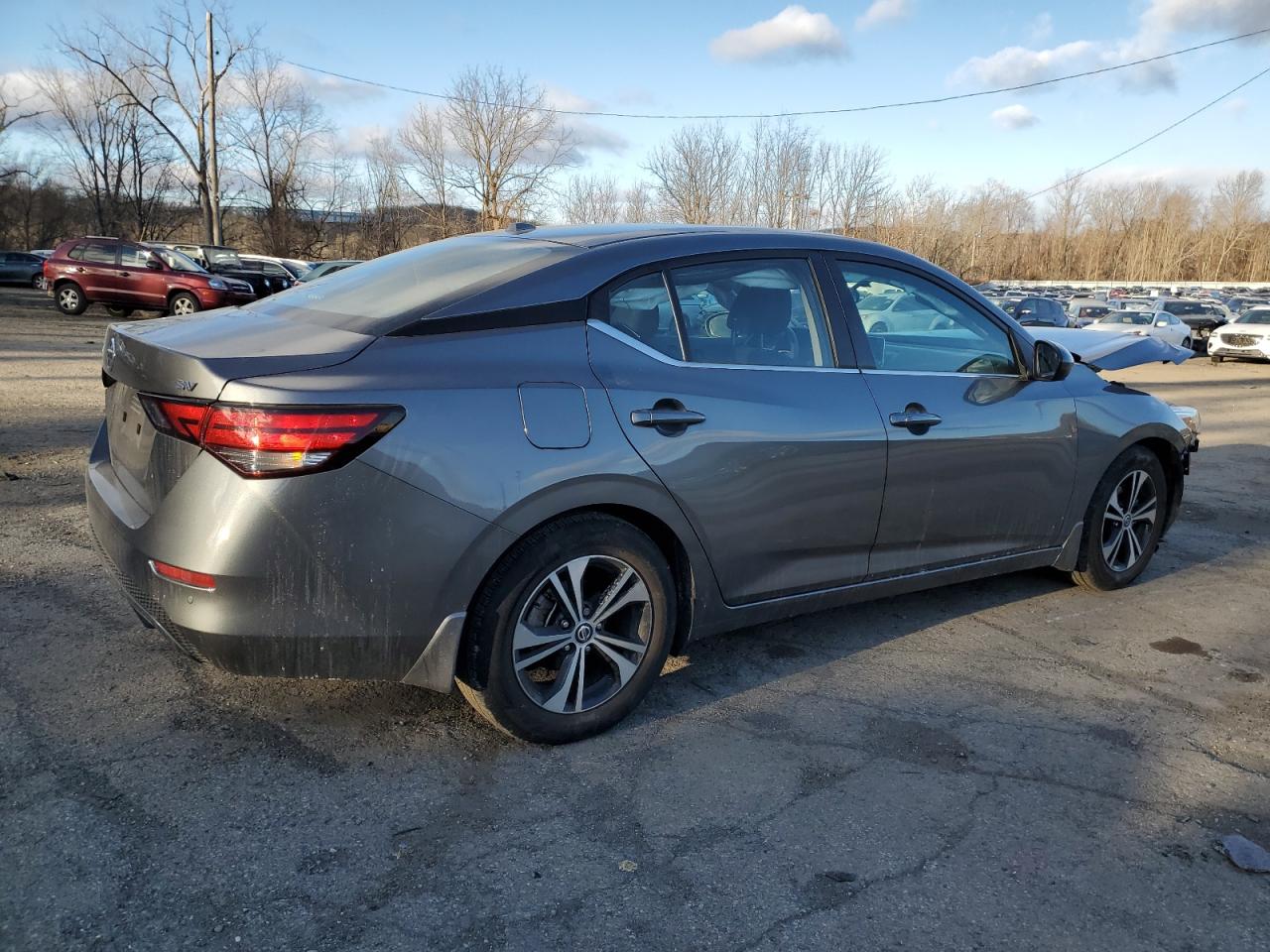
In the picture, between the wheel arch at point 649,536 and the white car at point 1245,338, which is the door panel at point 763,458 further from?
the white car at point 1245,338

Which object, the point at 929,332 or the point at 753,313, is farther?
the point at 929,332

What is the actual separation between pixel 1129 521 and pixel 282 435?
414 centimetres

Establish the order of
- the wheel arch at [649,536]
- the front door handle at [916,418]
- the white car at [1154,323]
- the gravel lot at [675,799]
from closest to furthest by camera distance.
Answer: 1. the gravel lot at [675,799]
2. the wheel arch at [649,536]
3. the front door handle at [916,418]
4. the white car at [1154,323]

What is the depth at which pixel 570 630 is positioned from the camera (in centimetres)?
303

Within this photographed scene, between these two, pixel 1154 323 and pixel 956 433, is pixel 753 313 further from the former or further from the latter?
pixel 1154 323

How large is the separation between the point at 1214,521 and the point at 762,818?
17.8 feet

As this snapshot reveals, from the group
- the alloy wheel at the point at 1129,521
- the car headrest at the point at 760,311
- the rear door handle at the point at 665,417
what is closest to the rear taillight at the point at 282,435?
the rear door handle at the point at 665,417

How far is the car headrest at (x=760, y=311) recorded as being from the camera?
11.4 feet

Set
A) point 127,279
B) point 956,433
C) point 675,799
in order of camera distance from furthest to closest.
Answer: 1. point 127,279
2. point 956,433
3. point 675,799

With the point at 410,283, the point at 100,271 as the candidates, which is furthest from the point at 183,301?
the point at 410,283

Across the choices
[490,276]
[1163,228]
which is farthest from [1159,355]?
[1163,228]

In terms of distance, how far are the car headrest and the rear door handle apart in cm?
46

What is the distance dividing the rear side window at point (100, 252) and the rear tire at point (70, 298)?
689 millimetres

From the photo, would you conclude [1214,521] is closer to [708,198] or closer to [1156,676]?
[1156,676]
